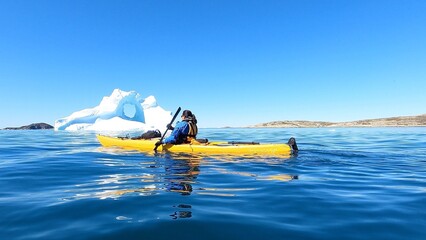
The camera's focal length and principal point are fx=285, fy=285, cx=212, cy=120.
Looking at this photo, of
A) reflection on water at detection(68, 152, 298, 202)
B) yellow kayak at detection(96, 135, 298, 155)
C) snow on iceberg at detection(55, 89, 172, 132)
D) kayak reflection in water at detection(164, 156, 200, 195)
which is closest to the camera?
reflection on water at detection(68, 152, 298, 202)

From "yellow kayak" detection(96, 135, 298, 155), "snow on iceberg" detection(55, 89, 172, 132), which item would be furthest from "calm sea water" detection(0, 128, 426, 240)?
"snow on iceberg" detection(55, 89, 172, 132)

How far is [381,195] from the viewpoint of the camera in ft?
15.1

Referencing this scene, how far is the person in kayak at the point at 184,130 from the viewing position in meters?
10.8

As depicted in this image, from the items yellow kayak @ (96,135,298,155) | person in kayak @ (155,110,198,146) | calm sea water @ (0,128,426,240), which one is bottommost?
calm sea water @ (0,128,426,240)

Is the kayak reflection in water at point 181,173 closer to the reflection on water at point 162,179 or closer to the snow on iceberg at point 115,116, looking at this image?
the reflection on water at point 162,179

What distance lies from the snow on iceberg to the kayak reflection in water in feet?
164

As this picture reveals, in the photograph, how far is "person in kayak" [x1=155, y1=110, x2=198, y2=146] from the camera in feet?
35.5

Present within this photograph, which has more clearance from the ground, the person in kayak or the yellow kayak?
the person in kayak

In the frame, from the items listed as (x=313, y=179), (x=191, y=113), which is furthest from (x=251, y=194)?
(x=191, y=113)

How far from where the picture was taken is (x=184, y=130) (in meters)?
11.0

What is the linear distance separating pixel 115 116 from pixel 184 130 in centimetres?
5738

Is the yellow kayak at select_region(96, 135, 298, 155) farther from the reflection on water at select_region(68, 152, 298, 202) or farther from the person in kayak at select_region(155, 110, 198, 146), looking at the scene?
the reflection on water at select_region(68, 152, 298, 202)

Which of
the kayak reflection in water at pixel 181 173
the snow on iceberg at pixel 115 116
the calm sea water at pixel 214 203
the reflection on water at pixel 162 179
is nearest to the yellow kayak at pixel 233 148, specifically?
the reflection on water at pixel 162 179

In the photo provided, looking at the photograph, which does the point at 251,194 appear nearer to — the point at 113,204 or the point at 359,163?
the point at 113,204
